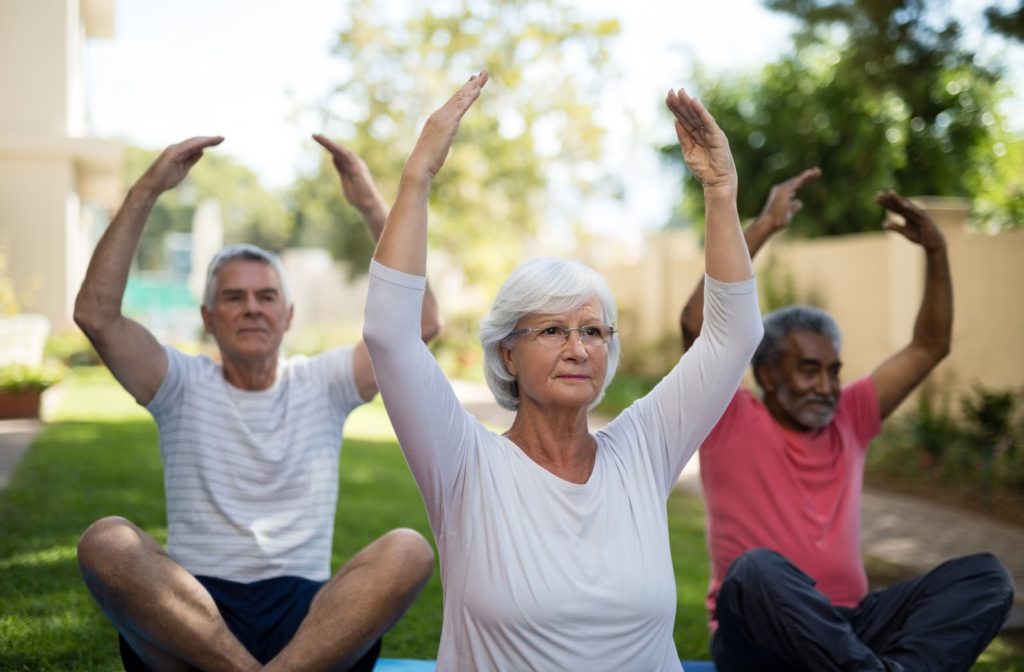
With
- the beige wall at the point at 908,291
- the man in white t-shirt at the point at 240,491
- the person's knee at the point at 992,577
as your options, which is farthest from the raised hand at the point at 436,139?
the beige wall at the point at 908,291

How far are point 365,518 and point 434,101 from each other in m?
14.5

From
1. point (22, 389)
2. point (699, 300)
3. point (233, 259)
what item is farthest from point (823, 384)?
point (22, 389)

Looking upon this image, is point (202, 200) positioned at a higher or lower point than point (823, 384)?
higher

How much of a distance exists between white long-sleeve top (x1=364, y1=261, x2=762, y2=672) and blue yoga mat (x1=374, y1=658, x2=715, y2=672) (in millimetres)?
1276

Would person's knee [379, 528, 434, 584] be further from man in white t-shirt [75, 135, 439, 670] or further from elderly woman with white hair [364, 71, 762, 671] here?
elderly woman with white hair [364, 71, 762, 671]

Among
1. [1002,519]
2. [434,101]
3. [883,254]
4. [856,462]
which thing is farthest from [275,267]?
[434,101]

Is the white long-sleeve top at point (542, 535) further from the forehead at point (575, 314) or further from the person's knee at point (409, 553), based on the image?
the person's knee at point (409, 553)

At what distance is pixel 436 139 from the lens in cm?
197

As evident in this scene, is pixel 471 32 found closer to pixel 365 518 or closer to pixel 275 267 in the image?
pixel 365 518

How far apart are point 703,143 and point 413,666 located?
2.06m

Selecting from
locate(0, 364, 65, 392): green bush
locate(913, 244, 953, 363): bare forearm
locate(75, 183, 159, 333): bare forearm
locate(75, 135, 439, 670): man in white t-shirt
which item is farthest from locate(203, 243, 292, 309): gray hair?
locate(0, 364, 65, 392): green bush

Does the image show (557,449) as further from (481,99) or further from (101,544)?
(481,99)

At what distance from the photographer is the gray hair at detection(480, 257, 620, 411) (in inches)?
88.3

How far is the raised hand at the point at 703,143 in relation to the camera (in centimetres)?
223
